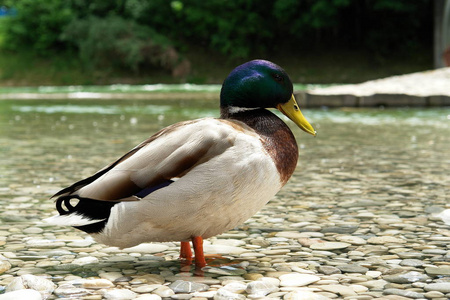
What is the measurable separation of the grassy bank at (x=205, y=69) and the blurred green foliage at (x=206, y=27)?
25.7 inches

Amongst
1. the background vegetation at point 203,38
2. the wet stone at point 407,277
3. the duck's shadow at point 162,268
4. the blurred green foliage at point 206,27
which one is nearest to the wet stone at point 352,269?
the wet stone at point 407,277

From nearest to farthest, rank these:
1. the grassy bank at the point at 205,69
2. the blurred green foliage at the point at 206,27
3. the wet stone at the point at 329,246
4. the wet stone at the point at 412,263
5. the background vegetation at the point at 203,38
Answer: the wet stone at the point at 412,263, the wet stone at the point at 329,246, the grassy bank at the point at 205,69, the background vegetation at the point at 203,38, the blurred green foliage at the point at 206,27

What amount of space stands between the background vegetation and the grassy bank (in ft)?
0.16

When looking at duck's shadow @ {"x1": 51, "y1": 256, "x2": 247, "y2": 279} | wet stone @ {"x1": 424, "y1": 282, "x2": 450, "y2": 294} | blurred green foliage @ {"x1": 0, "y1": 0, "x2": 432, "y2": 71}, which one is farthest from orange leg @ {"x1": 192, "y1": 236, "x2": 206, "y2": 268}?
blurred green foliage @ {"x1": 0, "y1": 0, "x2": 432, "y2": 71}

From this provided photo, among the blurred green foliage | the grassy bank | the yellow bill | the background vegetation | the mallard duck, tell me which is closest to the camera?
the mallard duck

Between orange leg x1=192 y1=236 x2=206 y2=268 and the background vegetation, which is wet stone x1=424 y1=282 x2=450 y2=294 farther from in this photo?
the background vegetation

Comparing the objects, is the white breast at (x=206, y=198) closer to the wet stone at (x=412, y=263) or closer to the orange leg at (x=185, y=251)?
the orange leg at (x=185, y=251)

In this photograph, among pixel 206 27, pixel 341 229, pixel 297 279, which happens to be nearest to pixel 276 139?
pixel 297 279

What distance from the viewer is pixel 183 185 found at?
2.07 m

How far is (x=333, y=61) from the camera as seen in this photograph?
96.6 ft

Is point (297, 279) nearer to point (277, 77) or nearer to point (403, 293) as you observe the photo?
point (403, 293)

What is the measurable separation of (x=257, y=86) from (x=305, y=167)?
8.48 ft

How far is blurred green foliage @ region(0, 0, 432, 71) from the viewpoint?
99.7ft

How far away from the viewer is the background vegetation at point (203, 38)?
29.4 meters
